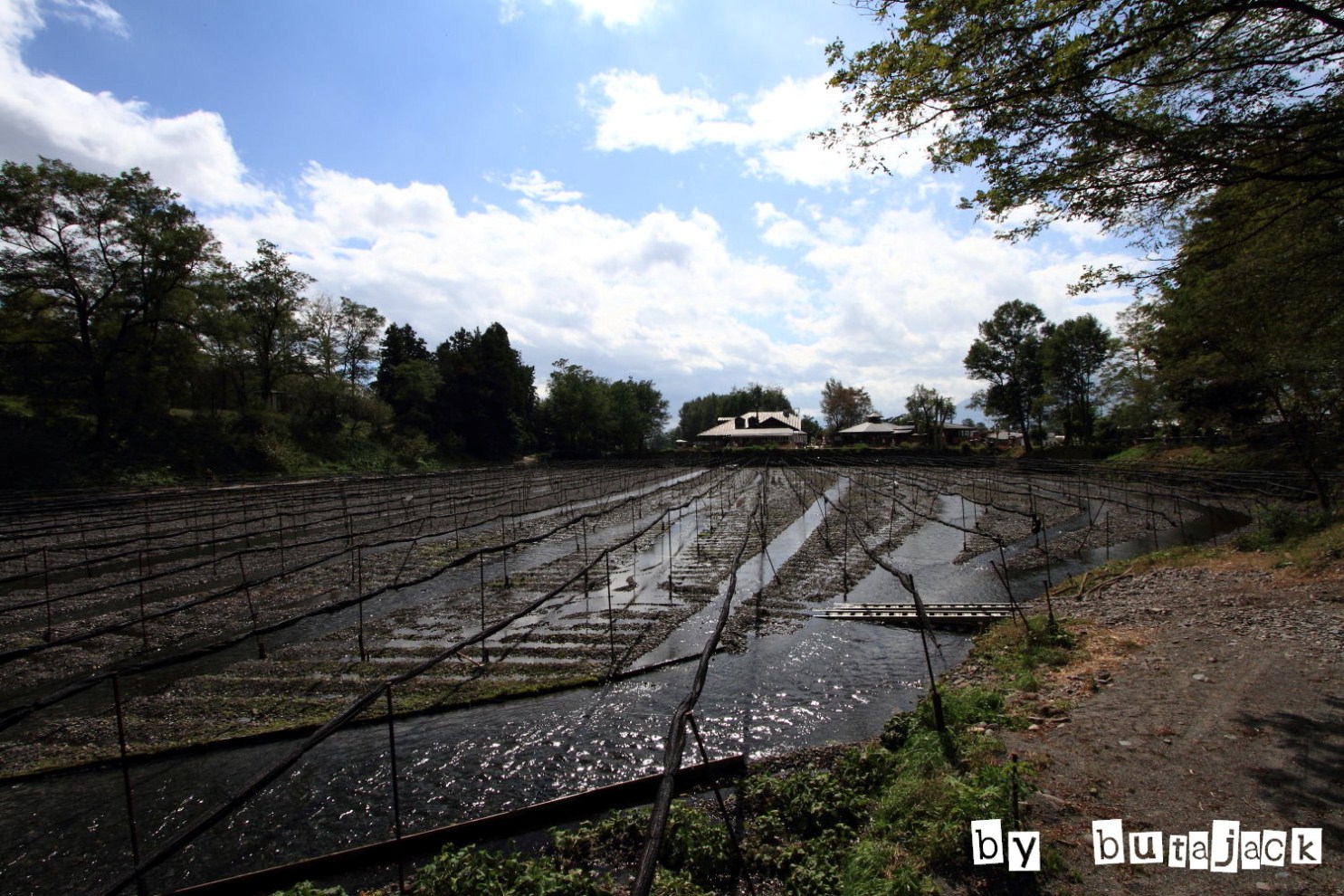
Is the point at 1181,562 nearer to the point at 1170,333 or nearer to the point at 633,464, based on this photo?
the point at 1170,333

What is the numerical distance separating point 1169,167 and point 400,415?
222 ft

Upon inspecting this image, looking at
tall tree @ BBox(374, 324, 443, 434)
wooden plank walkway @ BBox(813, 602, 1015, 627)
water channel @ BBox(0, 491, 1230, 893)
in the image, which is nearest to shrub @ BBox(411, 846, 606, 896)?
water channel @ BBox(0, 491, 1230, 893)

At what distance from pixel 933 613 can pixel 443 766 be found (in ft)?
32.6

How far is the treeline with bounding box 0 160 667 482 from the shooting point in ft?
121

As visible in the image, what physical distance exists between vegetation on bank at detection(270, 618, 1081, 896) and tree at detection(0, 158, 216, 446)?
1918 inches

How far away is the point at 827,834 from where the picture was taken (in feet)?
17.9

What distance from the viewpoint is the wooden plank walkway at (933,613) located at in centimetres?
1216

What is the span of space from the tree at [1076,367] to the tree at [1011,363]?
4330 millimetres

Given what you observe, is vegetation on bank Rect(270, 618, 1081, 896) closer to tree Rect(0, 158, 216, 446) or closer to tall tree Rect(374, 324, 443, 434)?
tree Rect(0, 158, 216, 446)

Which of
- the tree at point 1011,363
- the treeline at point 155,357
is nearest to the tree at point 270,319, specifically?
the treeline at point 155,357

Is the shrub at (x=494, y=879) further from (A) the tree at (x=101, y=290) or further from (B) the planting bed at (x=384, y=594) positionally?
(A) the tree at (x=101, y=290)

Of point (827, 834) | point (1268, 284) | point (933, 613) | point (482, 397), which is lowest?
point (933, 613)

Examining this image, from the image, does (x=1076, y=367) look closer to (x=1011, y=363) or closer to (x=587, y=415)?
(x=1011, y=363)

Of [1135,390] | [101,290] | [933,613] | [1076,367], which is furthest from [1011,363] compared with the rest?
[101,290]
